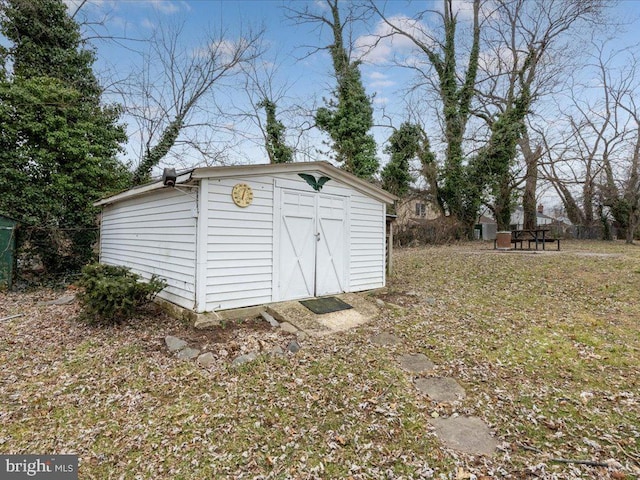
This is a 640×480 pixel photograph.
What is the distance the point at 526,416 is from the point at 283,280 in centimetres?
416

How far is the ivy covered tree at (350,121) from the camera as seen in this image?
15.6 meters

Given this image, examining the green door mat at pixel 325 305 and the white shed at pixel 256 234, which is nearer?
the white shed at pixel 256 234

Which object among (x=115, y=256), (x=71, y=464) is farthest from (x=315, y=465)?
(x=115, y=256)

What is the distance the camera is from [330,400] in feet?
10.9

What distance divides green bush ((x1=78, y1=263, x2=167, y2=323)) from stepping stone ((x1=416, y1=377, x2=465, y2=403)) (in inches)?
176

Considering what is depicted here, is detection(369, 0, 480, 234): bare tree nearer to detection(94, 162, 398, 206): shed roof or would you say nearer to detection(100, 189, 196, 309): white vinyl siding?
detection(94, 162, 398, 206): shed roof

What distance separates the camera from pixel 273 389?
3521 millimetres

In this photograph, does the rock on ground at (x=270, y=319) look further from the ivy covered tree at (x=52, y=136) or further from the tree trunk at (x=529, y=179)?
the tree trunk at (x=529, y=179)

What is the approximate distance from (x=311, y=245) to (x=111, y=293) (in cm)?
348

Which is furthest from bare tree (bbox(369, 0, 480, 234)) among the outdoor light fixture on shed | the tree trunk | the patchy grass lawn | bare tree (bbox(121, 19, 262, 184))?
the outdoor light fixture on shed

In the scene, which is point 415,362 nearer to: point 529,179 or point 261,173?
point 261,173

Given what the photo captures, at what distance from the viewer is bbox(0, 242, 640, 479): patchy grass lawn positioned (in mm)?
2510

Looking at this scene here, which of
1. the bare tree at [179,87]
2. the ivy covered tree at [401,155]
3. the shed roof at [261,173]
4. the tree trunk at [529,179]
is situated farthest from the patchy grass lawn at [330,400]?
the tree trunk at [529,179]

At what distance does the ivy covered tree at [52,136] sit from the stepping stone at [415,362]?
31.9 ft
